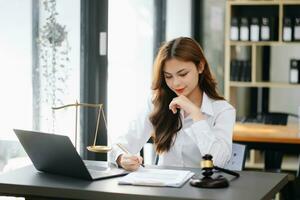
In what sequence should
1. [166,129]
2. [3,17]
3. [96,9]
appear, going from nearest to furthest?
[166,129] → [3,17] → [96,9]

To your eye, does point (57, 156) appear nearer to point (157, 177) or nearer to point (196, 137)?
point (157, 177)

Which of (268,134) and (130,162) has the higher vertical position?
(130,162)

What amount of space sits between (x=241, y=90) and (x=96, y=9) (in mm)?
2819

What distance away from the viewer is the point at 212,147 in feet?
9.66

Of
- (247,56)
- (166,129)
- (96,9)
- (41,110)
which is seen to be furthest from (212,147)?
(247,56)

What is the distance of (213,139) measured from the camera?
9.70ft

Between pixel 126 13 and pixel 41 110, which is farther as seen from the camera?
pixel 126 13

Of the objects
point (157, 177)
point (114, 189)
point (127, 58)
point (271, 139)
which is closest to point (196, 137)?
point (157, 177)

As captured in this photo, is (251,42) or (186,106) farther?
(251,42)

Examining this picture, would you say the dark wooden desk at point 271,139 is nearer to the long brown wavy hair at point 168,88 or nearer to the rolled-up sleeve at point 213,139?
the long brown wavy hair at point 168,88

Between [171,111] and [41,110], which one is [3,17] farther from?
[171,111]

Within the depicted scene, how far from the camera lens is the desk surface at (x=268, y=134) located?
4848 mm

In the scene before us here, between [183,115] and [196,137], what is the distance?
0.27 m

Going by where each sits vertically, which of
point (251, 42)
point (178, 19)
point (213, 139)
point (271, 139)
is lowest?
point (271, 139)
